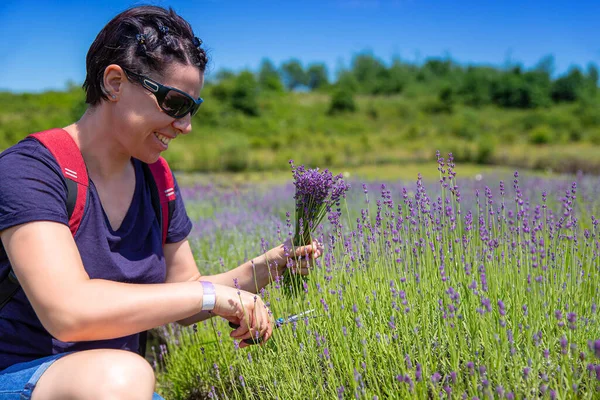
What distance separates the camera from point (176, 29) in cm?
192

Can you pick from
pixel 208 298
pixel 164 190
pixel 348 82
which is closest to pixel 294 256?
pixel 208 298

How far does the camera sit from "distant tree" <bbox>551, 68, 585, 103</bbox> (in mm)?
45469

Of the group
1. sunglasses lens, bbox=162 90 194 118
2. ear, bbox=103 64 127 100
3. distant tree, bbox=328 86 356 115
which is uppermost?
distant tree, bbox=328 86 356 115

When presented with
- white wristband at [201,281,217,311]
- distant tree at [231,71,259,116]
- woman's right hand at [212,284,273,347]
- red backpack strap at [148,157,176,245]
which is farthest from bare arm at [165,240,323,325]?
distant tree at [231,71,259,116]

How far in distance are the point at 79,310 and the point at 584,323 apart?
5.38 ft

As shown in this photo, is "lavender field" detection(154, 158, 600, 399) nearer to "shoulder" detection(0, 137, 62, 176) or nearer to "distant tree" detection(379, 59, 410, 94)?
"shoulder" detection(0, 137, 62, 176)

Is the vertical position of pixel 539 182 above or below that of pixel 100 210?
below

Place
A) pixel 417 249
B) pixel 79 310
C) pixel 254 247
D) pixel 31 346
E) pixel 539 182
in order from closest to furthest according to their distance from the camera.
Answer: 1. pixel 79 310
2. pixel 31 346
3. pixel 417 249
4. pixel 254 247
5. pixel 539 182

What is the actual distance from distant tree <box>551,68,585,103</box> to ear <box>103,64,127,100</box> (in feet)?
164

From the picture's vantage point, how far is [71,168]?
1829 millimetres

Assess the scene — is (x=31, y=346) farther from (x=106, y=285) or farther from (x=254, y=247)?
(x=254, y=247)

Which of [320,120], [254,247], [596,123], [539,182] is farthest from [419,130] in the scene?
[254,247]

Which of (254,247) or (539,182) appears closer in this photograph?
(254,247)

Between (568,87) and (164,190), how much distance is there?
50119 millimetres
